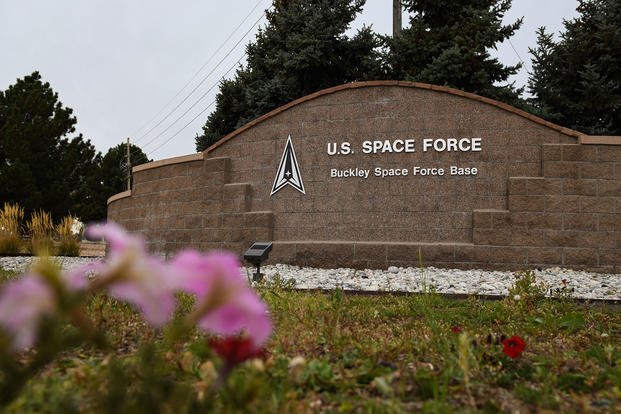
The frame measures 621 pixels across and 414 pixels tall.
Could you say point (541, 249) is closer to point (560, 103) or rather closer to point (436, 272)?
point (436, 272)

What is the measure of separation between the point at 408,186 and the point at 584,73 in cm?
802

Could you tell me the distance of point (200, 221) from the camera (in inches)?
405

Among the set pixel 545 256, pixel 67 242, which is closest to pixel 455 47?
pixel 545 256

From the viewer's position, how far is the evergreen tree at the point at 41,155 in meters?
26.3

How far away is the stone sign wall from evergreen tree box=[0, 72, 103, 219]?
64.2 feet

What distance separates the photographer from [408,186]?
9.11 metres

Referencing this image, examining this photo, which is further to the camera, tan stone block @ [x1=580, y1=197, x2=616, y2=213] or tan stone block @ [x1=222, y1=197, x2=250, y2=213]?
tan stone block @ [x1=222, y1=197, x2=250, y2=213]

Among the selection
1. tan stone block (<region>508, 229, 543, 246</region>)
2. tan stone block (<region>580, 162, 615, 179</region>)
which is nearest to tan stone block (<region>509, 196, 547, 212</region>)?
tan stone block (<region>508, 229, 543, 246</region>)

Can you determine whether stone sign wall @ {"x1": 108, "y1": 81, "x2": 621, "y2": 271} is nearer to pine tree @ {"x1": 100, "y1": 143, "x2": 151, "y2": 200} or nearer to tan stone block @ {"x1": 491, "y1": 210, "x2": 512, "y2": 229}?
tan stone block @ {"x1": 491, "y1": 210, "x2": 512, "y2": 229}

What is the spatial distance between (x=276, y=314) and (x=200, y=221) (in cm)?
680

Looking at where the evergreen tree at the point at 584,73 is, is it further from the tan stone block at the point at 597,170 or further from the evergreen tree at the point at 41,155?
the evergreen tree at the point at 41,155

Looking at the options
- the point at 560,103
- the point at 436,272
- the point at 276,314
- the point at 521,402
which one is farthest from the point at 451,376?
the point at 560,103

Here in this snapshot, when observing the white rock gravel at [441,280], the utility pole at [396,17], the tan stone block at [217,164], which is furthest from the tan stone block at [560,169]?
the utility pole at [396,17]

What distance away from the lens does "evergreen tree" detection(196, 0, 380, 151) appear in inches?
595
